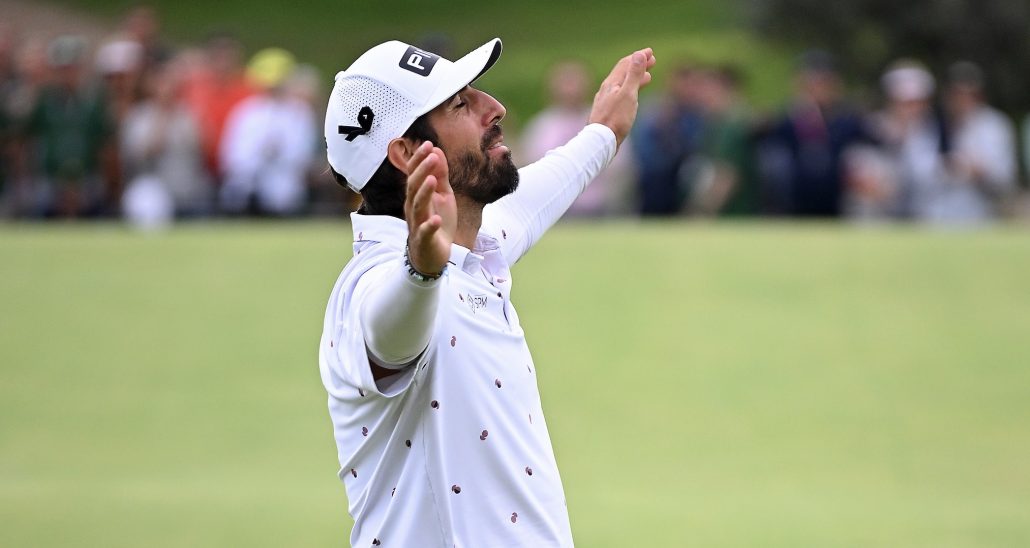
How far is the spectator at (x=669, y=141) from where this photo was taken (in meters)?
11.8

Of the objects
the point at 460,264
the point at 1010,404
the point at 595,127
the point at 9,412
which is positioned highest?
the point at 595,127

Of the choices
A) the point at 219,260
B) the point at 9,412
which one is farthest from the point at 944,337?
the point at 9,412

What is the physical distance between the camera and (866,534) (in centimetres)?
829

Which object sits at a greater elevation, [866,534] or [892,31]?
[892,31]

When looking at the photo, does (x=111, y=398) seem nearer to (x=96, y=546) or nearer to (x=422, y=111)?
(x=96, y=546)

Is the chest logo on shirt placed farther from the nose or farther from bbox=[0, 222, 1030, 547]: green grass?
bbox=[0, 222, 1030, 547]: green grass

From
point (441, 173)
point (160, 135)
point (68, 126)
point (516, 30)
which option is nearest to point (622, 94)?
point (441, 173)

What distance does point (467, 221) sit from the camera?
3.43 metres

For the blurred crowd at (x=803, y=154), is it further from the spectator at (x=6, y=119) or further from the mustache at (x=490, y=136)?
the mustache at (x=490, y=136)

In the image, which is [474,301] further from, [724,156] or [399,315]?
[724,156]

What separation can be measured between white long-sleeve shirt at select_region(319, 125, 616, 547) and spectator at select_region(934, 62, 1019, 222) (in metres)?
9.10

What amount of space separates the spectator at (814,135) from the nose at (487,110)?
808cm

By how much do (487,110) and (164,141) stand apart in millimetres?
9040

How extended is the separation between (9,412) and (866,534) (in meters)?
5.63
